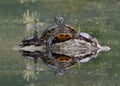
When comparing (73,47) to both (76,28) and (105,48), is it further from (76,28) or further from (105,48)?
(76,28)

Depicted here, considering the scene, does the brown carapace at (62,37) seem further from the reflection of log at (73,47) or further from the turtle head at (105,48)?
the turtle head at (105,48)

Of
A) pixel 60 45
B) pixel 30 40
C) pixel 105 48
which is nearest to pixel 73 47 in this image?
pixel 60 45

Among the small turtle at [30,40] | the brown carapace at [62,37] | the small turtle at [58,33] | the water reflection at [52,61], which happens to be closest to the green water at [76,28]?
the water reflection at [52,61]

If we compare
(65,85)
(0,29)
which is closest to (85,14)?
(0,29)

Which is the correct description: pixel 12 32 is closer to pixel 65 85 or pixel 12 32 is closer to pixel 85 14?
pixel 85 14

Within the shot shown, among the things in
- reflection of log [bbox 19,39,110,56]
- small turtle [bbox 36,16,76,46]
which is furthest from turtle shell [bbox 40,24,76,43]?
reflection of log [bbox 19,39,110,56]

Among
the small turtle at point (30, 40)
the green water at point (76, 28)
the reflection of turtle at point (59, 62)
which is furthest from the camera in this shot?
the small turtle at point (30, 40)
